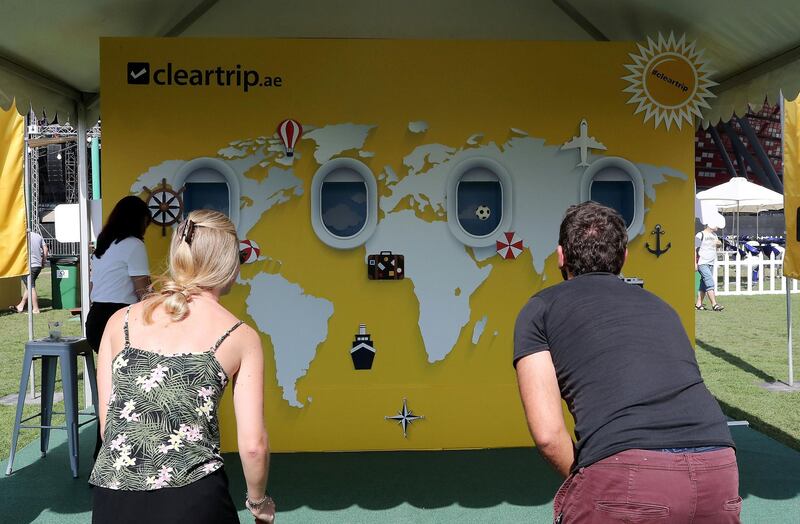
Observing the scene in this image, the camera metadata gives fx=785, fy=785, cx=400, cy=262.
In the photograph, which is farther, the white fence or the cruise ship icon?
the white fence

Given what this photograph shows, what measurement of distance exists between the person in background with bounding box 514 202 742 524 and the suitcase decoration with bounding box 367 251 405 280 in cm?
285

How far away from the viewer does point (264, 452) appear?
1.90m

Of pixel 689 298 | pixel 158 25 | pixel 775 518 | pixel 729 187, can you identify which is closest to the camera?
pixel 775 518

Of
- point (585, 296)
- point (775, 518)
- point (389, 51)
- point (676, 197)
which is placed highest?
point (389, 51)

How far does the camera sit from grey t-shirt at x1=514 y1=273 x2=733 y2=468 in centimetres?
181

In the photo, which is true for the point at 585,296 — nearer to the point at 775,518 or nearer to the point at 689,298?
the point at 775,518

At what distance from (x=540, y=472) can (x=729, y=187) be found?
619 inches

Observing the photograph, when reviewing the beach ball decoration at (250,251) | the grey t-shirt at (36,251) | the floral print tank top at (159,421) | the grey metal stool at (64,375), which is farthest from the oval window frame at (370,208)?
the grey t-shirt at (36,251)

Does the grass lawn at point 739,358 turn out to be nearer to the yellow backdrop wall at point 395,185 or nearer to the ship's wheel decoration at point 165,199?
the yellow backdrop wall at point 395,185

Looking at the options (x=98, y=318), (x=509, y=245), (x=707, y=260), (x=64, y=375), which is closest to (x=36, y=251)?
(x=64, y=375)

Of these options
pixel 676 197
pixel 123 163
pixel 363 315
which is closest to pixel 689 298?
pixel 676 197

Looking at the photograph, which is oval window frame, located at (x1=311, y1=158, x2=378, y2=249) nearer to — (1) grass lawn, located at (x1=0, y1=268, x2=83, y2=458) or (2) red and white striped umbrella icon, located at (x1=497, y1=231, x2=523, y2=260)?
(2) red and white striped umbrella icon, located at (x1=497, y1=231, x2=523, y2=260)

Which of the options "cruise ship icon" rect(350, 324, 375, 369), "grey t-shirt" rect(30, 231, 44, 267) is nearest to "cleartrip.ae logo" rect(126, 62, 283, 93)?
"cruise ship icon" rect(350, 324, 375, 369)

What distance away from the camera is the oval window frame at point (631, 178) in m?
4.88
